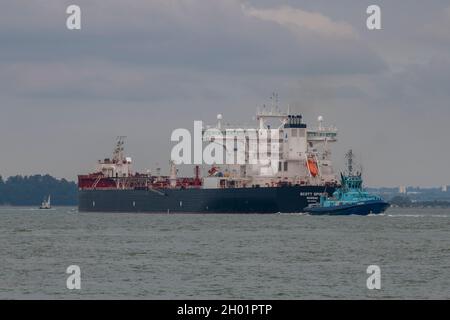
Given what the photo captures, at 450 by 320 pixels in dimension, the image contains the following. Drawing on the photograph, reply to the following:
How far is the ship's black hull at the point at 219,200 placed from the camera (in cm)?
12238

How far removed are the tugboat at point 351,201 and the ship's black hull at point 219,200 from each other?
412cm

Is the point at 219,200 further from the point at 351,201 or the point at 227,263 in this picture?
the point at 227,263

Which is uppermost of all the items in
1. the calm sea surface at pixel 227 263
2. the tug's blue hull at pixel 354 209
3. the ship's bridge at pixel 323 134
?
the ship's bridge at pixel 323 134

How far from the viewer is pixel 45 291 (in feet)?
136

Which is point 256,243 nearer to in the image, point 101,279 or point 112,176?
point 101,279

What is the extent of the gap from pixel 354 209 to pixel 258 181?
735 inches

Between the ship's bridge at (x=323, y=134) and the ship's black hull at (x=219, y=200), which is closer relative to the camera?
the ship's black hull at (x=219, y=200)

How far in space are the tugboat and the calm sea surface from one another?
2782 cm

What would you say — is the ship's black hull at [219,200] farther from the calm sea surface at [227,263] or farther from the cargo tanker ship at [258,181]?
the calm sea surface at [227,263]

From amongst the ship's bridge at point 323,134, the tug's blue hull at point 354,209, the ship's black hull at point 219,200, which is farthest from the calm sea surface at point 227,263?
the ship's bridge at point 323,134

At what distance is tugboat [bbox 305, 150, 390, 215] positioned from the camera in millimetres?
115500

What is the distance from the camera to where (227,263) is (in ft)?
176

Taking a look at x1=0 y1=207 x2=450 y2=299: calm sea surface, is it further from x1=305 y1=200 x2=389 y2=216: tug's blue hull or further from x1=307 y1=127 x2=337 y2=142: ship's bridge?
x1=307 y1=127 x2=337 y2=142: ship's bridge
